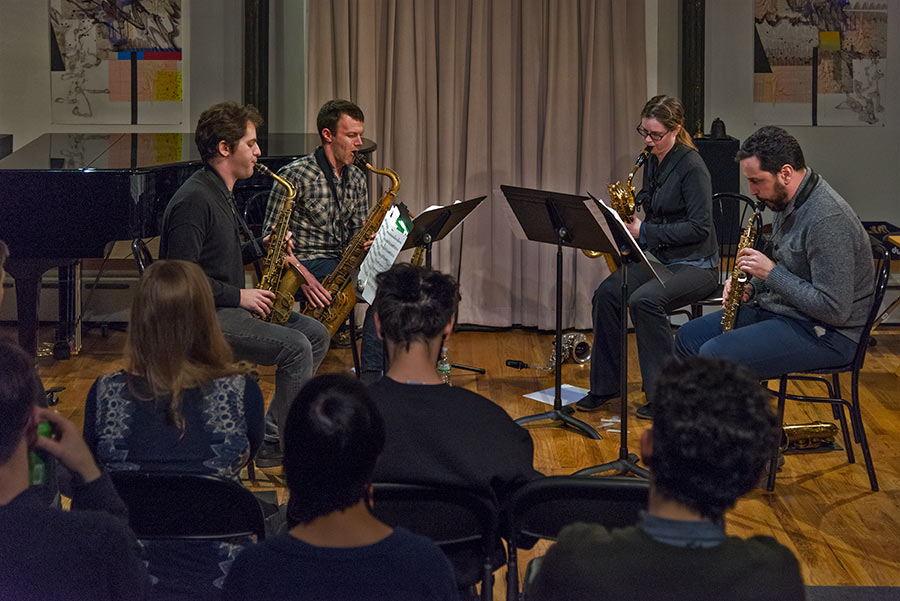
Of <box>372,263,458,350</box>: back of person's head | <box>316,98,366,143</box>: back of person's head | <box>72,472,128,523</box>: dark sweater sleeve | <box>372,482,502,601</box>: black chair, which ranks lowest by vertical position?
<box>372,482,502,601</box>: black chair

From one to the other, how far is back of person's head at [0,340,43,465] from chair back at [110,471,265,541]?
0.46 meters

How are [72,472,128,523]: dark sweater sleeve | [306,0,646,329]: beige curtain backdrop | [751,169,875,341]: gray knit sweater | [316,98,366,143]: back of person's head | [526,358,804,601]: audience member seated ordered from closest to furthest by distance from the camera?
[526,358,804,601]: audience member seated, [72,472,128,523]: dark sweater sleeve, [751,169,875,341]: gray knit sweater, [316,98,366,143]: back of person's head, [306,0,646,329]: beige curtain backdrop

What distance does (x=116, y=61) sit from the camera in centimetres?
667

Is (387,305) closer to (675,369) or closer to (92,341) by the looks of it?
(675,369)

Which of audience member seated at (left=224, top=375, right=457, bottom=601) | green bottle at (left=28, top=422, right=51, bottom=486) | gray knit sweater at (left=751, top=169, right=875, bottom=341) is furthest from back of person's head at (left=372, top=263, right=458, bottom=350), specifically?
gray knit sweater at (left=751, top=169, right=875, bottom=341)

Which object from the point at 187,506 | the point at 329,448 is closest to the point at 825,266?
the point at 187,506

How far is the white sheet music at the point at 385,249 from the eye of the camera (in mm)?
4125

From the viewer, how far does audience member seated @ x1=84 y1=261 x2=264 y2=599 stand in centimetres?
239

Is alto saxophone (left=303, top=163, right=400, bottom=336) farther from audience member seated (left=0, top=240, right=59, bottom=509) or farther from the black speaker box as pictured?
audience member seated (left=0, top=240, right=59, bottom=509)

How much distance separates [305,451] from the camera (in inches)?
69.6

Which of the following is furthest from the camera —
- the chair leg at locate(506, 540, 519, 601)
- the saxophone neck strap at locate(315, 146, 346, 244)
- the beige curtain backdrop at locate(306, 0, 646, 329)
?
the beige curtain backdrop at locate(306, 0, 646, 329)

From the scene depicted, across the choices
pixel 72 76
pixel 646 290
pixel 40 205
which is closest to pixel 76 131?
pixel 72 76

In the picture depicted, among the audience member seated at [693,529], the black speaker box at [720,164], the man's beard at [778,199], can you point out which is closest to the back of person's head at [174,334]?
the audience member seated at [693,529]

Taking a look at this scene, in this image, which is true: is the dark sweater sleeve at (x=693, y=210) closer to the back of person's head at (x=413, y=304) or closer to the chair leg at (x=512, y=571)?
the back of person's head at (x=413, y=304)
